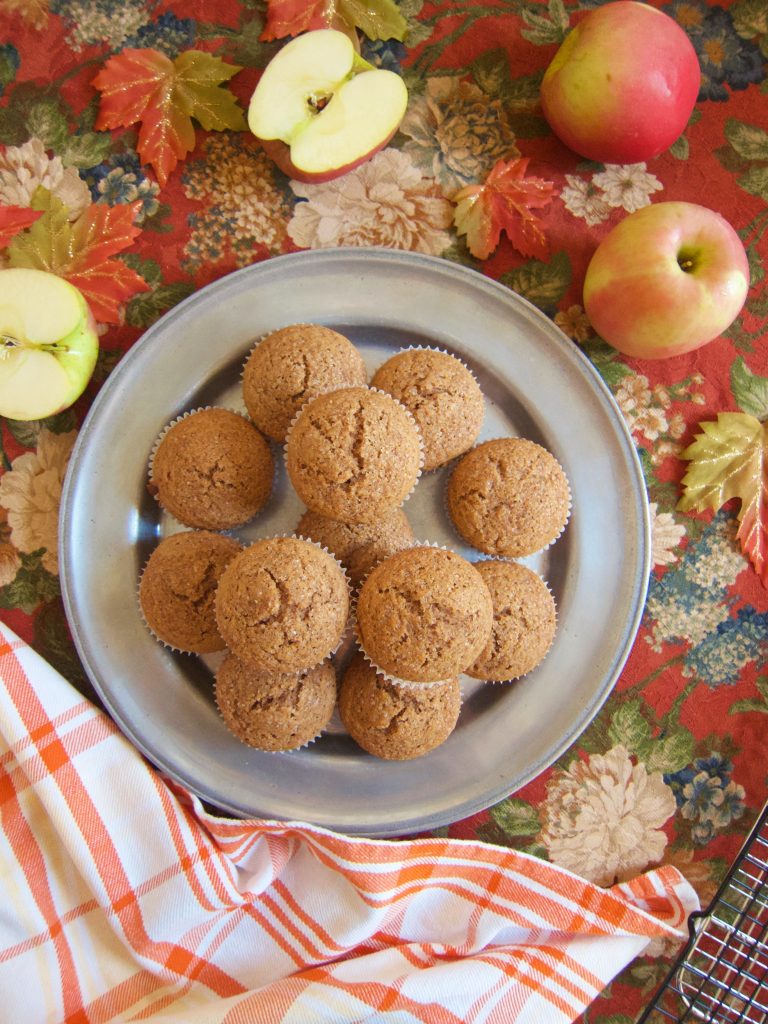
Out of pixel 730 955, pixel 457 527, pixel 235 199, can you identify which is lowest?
pixel 730 955

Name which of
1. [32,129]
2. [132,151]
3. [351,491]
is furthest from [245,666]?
[32,129]

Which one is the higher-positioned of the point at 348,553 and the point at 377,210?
the point at 377,210

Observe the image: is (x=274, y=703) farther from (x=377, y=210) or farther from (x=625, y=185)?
(x=625, y=185)

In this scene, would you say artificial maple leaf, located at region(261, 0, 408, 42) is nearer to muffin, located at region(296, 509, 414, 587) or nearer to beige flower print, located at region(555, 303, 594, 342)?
beige flower print, located at region(555, 303, 594, 342)

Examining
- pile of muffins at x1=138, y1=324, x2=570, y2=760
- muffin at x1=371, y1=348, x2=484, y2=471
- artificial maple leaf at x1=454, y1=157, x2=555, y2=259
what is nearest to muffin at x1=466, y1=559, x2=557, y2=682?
pile of muffins at x1=138, y1=324, x2=570, y2=760

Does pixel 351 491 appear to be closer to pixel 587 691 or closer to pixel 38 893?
pixel 587 691

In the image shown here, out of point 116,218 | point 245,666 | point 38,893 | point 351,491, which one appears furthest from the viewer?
point 116,218

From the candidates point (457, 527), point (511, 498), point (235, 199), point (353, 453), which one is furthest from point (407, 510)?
point (235, 199)
